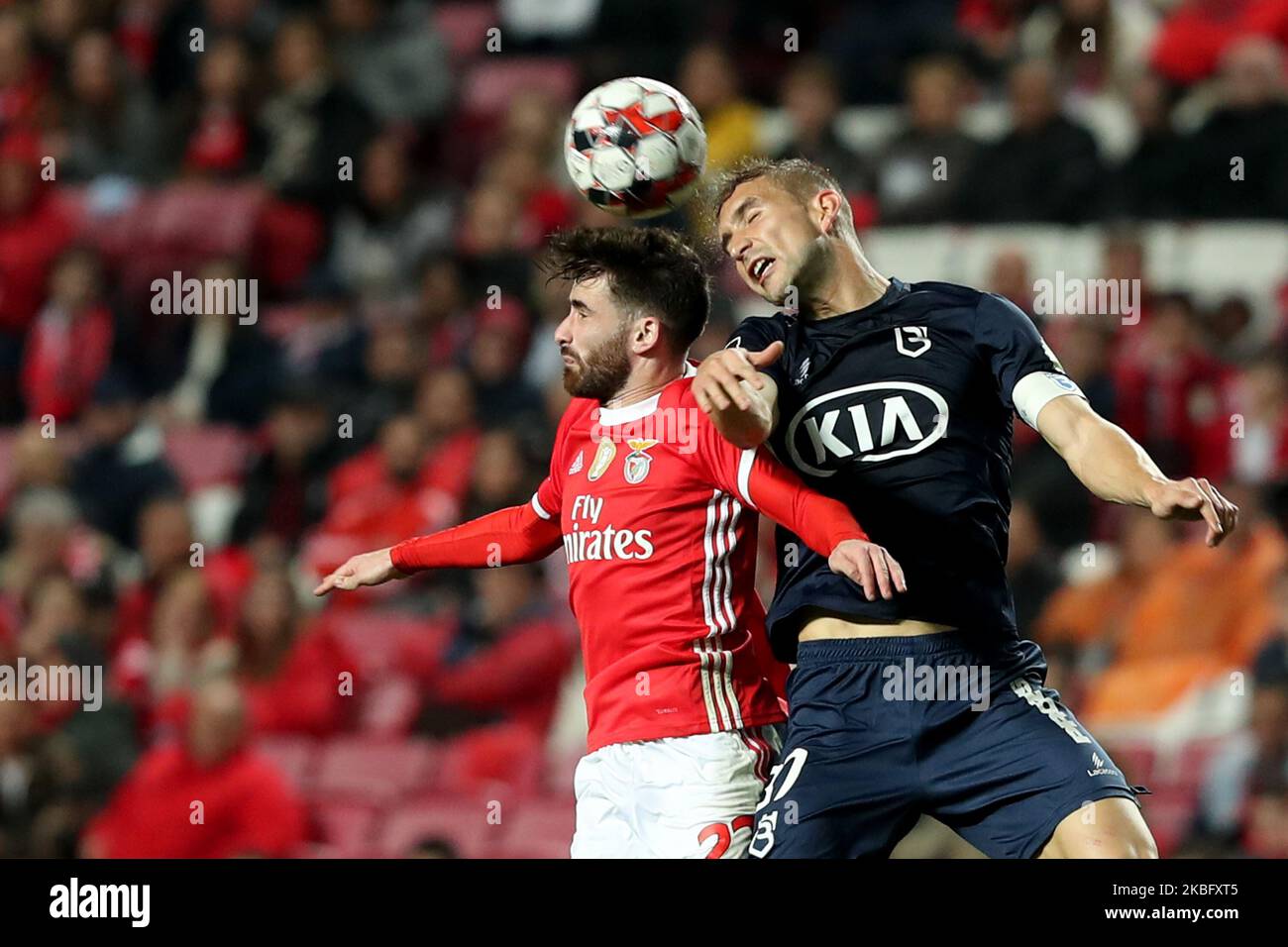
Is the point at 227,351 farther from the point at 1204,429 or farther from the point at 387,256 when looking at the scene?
the point at 1204,429

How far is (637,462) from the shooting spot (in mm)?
4273

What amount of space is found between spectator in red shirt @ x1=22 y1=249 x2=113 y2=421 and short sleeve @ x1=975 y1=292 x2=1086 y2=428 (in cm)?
631

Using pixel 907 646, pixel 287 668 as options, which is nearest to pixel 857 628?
pixel 907 646

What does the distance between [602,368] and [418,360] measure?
454 centimetres

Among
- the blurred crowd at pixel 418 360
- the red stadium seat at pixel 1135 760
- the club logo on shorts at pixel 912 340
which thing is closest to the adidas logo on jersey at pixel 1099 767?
the club logo on shorts at pixel 912 340

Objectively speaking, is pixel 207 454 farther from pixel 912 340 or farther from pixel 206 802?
pixel 912 340

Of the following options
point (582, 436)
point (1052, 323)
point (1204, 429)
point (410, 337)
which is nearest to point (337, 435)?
point (410, 337)

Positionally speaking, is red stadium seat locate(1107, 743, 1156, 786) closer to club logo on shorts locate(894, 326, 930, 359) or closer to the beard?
club logo on shorts locate(894, 326, 930, 359)

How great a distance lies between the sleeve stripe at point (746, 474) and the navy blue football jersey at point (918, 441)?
14cm

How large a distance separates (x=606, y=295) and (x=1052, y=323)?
3.82m

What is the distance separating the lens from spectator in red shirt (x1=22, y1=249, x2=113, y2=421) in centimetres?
943

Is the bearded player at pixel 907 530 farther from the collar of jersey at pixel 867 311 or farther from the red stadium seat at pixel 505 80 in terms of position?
the red stadium seat at pixel 505 80

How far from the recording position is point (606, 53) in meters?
9.83

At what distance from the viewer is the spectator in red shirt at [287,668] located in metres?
7.75
